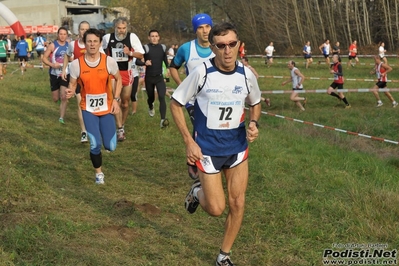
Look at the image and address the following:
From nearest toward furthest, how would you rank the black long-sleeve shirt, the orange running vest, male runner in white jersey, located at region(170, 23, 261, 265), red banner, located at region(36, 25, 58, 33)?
1. male runner in white jersey, located at region(170, 23, 261, 265)
2. the orange running vest
3. the black long-sleeve shirt
4. red banner, located at region(36, 25, 58, 33)

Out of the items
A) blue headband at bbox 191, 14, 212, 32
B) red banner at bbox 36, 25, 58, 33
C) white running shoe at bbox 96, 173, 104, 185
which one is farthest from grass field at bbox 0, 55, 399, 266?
red banner at bbox 36, 25, 58, 33

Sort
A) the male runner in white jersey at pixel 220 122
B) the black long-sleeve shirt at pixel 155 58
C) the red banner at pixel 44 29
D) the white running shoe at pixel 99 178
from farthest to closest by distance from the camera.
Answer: the red banner at pixel 44 29 < the black long-sleeve shirt at pixel 155 58 < the white running shoe at pixel 99 178 < the male runner in white jersey at pixel 220 122

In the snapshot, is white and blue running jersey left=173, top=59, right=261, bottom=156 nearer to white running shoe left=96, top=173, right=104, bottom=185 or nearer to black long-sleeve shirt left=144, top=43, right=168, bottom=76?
white running shoe left=96, top=173, right=104, bottom=185

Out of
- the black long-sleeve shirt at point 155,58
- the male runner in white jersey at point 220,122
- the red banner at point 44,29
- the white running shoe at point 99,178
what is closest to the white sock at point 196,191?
the male runner in white jersey at point 220,122

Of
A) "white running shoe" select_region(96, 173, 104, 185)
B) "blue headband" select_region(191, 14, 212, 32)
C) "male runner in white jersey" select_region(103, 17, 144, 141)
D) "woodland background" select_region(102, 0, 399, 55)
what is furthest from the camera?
"woodland background" select_region(102, 0, 399, 55)

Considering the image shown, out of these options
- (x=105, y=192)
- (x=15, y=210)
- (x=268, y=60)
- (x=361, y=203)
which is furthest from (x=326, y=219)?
(x=268, y=60)

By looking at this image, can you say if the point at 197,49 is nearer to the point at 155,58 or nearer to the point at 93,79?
the point at 93,79

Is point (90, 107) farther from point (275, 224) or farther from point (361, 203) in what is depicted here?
point (361, 203)

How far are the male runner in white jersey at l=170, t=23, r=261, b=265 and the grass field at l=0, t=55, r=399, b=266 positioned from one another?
700mm

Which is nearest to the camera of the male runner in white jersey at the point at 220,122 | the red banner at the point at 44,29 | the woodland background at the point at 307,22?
the male runner in white jersey at the point at 220,122

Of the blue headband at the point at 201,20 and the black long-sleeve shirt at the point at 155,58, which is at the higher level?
the blue headband at the point at 201,20

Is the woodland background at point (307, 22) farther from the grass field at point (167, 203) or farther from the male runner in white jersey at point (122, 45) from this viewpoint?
the grass field at point (167, 203)

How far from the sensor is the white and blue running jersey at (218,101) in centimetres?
447

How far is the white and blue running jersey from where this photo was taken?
4.47 m
